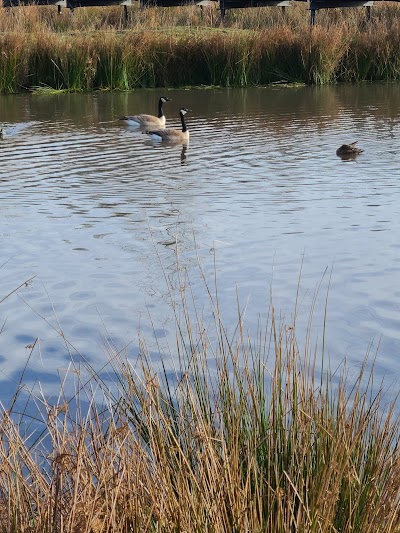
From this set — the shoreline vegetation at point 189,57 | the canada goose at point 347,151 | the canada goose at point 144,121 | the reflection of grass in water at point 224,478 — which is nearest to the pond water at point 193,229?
the canada goose at point 347,151

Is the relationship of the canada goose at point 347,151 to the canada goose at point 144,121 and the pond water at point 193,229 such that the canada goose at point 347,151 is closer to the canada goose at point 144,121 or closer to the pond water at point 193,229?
the pond water at point 193,229

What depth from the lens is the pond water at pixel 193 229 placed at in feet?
20.3

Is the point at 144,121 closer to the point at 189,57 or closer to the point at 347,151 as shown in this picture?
the point at 347,151

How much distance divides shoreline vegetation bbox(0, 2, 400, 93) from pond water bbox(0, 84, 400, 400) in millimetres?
4327

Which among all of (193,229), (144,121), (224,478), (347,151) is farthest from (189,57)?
(224,478)

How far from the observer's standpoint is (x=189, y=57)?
22.1 m

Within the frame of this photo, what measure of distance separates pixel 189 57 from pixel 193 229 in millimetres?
14176

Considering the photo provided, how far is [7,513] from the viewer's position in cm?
295

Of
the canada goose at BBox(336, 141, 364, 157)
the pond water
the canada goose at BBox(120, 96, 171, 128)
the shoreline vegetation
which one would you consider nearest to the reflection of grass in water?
the pond water

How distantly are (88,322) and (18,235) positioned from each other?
8.28ft

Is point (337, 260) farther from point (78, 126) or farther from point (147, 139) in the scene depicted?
point (78, 126)

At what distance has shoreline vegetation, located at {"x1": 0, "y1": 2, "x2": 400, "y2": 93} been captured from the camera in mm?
20797

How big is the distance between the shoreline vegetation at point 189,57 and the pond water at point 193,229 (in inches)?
170

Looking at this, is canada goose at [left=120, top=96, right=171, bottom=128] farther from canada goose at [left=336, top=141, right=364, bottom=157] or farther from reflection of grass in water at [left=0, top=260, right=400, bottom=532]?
reflection of grass in water at [left=0, top=260, right=400, bottom=532]
